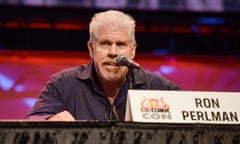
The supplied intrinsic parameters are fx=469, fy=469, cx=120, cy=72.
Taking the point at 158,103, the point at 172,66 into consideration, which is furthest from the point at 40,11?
the point at 158,103

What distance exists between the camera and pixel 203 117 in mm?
1698

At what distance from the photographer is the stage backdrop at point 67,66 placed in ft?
13.9

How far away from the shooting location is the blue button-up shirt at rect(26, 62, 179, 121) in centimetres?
239

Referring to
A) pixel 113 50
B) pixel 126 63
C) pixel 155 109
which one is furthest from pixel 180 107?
pixel 113 50

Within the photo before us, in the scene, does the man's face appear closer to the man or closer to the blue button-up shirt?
the man

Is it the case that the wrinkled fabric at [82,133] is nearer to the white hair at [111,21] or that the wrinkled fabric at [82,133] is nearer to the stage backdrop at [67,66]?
Result: the white hair at [111,21]

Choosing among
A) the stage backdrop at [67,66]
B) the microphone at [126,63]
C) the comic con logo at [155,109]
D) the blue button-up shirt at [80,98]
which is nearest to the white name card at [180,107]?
the comic con logo at [155,109]

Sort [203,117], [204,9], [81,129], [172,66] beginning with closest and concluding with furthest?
→ [81,129] < [203,117] < [204,9] < [172,66]

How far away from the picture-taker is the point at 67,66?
437 centimetres

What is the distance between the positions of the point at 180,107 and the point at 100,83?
2.94ft

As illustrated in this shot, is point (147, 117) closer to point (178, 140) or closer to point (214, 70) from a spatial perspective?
point (178, 140)

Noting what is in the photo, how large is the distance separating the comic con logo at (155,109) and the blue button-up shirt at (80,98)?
64cm

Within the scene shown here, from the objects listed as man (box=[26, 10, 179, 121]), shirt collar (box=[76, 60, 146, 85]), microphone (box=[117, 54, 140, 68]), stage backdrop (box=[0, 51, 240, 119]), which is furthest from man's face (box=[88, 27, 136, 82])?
stage backdrop (box=[0, 51, 240, 119])

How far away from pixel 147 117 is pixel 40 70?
2827 millimetres
